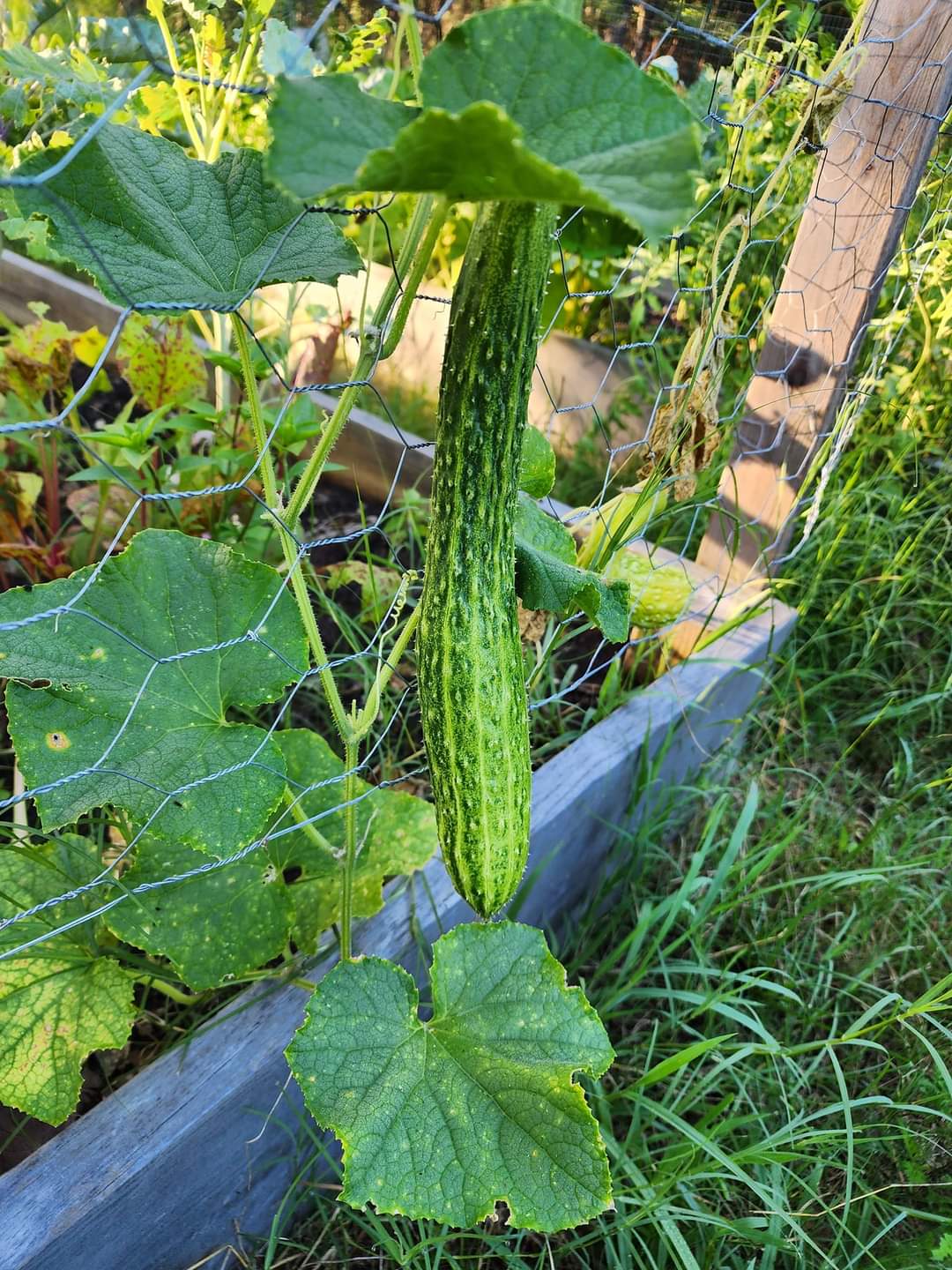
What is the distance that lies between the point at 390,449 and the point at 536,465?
3.34 feet

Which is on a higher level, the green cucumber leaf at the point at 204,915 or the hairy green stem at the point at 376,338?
the hairy green stem at the point at 376,338

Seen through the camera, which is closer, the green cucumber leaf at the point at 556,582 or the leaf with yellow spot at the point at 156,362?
the green cucumber leaf at the point at 556,582

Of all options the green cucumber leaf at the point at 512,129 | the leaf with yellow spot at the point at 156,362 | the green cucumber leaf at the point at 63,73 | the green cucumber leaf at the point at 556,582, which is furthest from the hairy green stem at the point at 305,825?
the green cucumber leaf at the point at 63,73

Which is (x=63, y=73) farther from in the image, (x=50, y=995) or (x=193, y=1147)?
(x=193, y=1147)

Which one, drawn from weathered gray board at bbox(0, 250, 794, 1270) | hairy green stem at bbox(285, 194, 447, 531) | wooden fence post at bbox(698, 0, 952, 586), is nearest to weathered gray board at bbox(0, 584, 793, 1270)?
weathered gray board at bbox(0, 250, 794, 1270)

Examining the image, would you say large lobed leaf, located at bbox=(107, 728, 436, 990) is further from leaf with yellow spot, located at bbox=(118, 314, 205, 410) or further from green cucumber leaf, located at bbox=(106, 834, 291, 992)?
leaf with yellow spot, located at bbox=(118, 314, 205, 410)

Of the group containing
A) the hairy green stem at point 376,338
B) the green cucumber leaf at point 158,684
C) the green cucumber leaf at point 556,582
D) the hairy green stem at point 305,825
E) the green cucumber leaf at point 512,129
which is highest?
the green cucumber leaf at point 512,129

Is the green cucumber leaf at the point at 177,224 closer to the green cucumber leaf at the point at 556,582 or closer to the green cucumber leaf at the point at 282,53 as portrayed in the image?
the green cucumber leaf at the point at 282,53

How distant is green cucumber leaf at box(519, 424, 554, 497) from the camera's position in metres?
1.18

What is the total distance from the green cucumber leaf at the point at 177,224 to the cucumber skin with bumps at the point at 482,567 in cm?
16

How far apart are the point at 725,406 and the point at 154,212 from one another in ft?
5.43

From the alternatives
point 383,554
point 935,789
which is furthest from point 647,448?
point 935,789

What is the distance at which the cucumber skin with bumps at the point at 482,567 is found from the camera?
72 centimetres

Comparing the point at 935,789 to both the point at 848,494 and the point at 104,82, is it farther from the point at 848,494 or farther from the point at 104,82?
the point at 104,82
